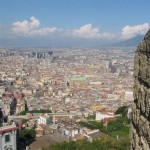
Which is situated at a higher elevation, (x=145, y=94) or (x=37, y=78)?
(x=145, y=94)

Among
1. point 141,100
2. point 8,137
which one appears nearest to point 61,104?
point 8,137

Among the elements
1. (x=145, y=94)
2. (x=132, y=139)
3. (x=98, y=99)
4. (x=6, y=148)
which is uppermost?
(x=145, y=94)

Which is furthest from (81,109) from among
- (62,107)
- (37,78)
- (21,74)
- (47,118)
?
(21,74)

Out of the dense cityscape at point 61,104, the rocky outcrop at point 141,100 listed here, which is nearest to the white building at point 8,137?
the dense cityscape at point 61,104

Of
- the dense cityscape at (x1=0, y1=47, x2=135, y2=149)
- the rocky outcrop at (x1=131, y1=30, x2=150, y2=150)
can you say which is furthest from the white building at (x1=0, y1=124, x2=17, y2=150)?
the rocky outcrop at (x1=131, y1=30, x2=150, y2=150)

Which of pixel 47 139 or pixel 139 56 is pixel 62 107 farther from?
pixel 139 56

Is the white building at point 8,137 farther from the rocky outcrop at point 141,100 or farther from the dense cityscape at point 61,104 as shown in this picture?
the rocky outcrop at point 141,100

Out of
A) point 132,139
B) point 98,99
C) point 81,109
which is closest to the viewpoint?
point 132,139
